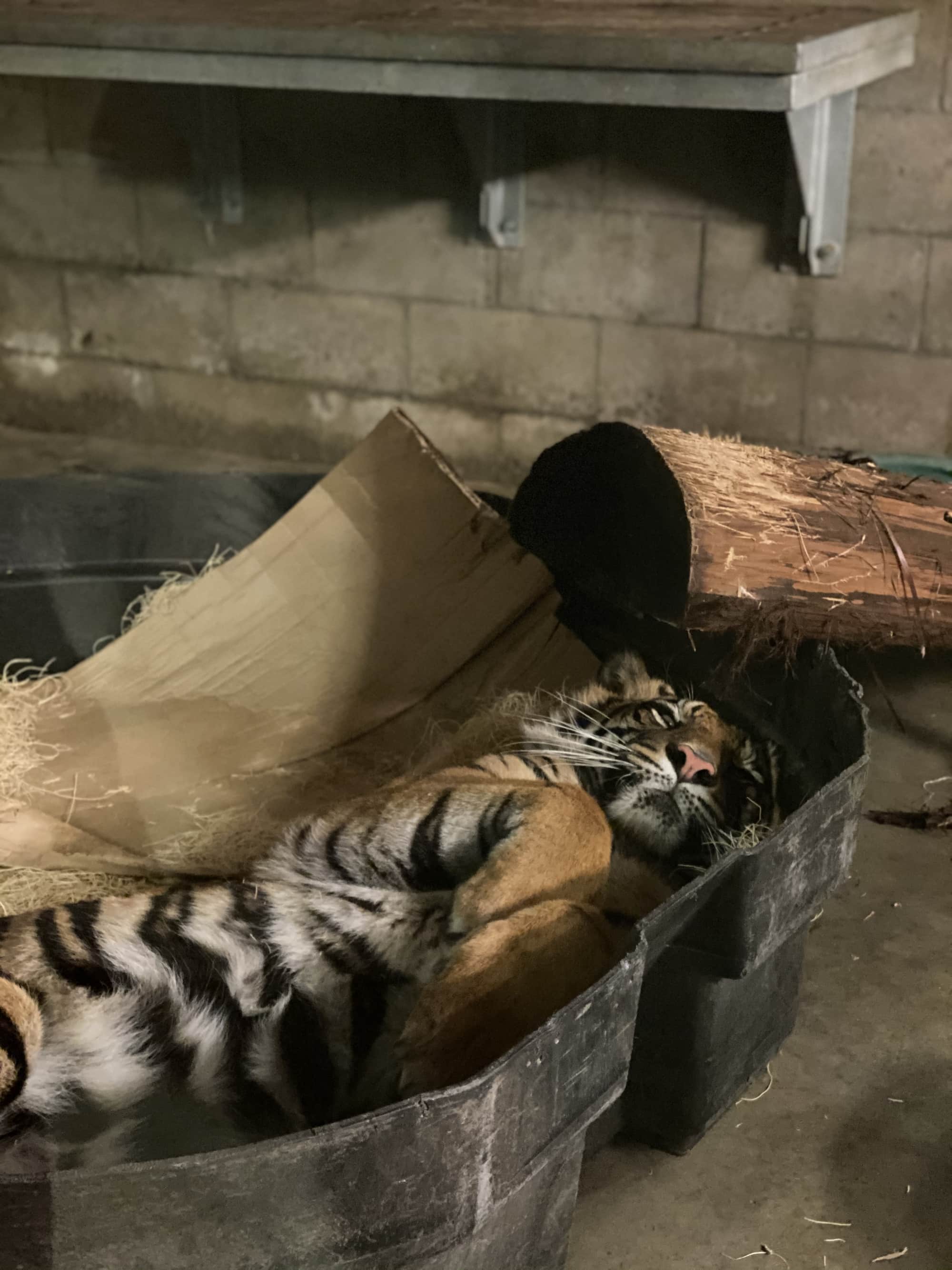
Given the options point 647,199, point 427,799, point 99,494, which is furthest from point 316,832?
point 647,199

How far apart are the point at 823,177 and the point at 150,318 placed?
2.62 metres

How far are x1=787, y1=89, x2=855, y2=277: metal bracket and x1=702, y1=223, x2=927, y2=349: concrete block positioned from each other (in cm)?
7

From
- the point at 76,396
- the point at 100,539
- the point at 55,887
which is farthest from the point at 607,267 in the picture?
the point at 55,887

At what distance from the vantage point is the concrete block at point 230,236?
16.0 feet

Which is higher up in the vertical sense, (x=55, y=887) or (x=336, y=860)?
(x=336, y=860)

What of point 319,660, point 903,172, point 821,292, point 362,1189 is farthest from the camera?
point 821,292

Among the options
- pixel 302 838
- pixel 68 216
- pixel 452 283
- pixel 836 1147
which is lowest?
pixel 836 1147

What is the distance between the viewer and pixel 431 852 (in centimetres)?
195

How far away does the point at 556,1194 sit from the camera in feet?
4.88

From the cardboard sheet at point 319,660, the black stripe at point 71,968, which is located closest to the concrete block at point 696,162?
the cardboard sheet at point 319,660

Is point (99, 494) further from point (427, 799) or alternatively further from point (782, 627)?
point (782, 627)

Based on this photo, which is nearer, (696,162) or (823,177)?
(823,177)

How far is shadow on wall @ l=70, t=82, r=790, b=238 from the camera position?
4094 millimetres

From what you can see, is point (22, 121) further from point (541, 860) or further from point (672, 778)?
point (541, 860)
